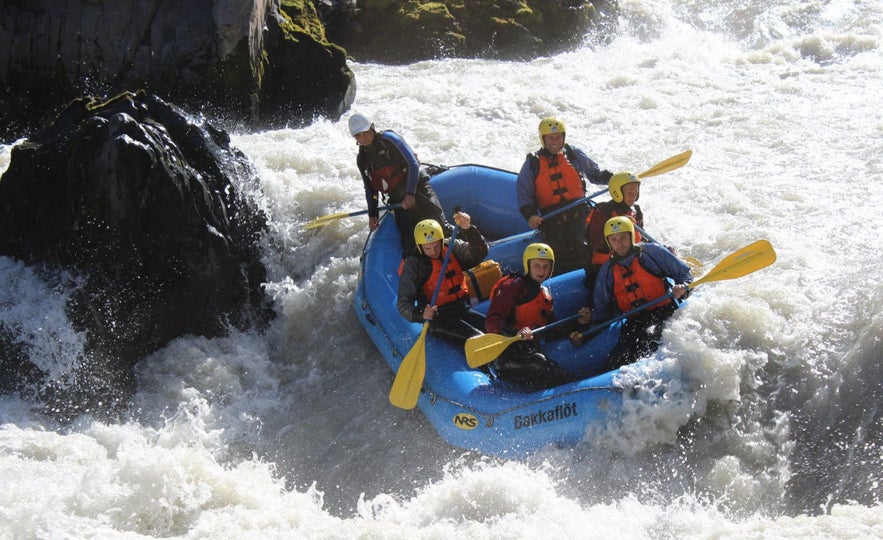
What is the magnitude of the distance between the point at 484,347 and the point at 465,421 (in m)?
0.44

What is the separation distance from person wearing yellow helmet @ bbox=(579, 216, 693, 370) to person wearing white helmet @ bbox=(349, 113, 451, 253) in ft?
5.03

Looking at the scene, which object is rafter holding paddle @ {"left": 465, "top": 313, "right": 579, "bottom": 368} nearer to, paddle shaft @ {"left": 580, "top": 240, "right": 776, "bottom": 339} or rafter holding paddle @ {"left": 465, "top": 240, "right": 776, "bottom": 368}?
rafter holding paddle @ {"left": 465, "top": 240, "right": 776, "bottom": 368}

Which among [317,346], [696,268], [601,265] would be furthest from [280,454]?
[696,268]

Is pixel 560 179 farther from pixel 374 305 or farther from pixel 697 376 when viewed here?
pixel 697 376

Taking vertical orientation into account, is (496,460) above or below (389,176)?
below

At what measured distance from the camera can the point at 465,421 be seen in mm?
5242

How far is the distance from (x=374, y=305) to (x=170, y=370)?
1516 millimetres

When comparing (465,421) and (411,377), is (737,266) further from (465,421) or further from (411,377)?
(411,377)

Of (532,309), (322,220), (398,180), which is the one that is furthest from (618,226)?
(322,220)

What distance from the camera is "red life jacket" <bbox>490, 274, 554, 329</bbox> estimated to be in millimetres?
5523

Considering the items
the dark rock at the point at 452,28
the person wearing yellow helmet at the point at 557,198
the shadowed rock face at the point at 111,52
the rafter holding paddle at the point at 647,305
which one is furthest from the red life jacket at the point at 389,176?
the dark rock at the point at 452,28

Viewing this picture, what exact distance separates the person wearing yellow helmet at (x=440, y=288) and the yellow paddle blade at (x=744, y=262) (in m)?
1.44

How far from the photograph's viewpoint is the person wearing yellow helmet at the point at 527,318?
209 inches

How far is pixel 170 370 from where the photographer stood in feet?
20.7
